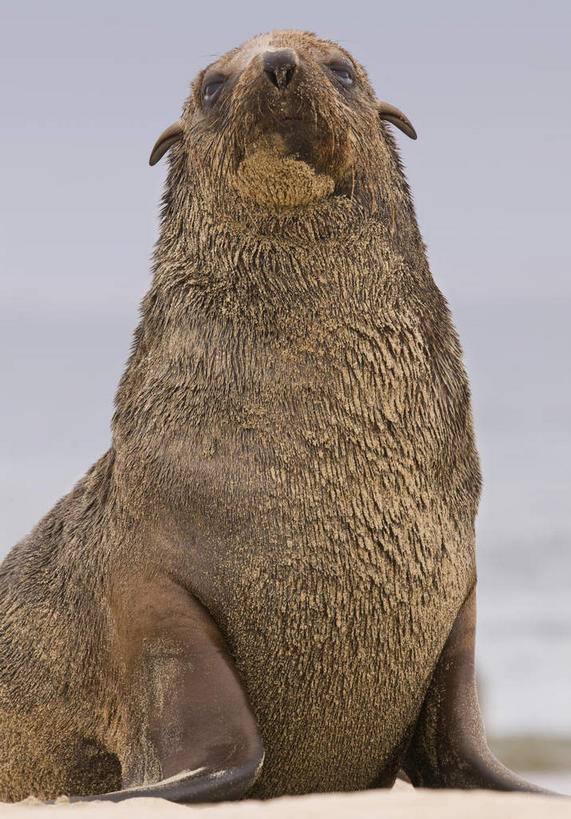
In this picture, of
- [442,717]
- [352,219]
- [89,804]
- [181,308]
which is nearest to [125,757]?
[89,804]

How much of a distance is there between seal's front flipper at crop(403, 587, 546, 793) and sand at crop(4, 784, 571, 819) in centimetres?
164

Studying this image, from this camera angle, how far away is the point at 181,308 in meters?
6.21

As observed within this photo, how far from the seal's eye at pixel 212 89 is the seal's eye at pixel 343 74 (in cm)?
55

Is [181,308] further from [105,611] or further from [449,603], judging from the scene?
[449,603]

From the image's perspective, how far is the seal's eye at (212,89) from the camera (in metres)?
6.34

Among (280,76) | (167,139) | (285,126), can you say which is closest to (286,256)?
(285,126)

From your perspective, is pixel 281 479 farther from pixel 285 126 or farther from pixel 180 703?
pixel 285 126

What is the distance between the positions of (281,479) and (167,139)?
7.17 ft

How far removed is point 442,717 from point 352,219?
7.68 feet

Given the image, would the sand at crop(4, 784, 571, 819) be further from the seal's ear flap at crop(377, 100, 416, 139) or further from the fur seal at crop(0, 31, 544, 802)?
the seal's ear flap at crop(377, 100, 416, 139)

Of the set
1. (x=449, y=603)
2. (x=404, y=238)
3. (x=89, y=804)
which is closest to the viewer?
(x=89, y=804)

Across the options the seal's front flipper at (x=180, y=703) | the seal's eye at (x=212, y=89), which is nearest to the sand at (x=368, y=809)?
the seal's front flipper at (x=180, y=703)

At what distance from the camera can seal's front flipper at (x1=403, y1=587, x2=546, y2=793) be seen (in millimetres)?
5887

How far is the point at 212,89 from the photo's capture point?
6395 mm
